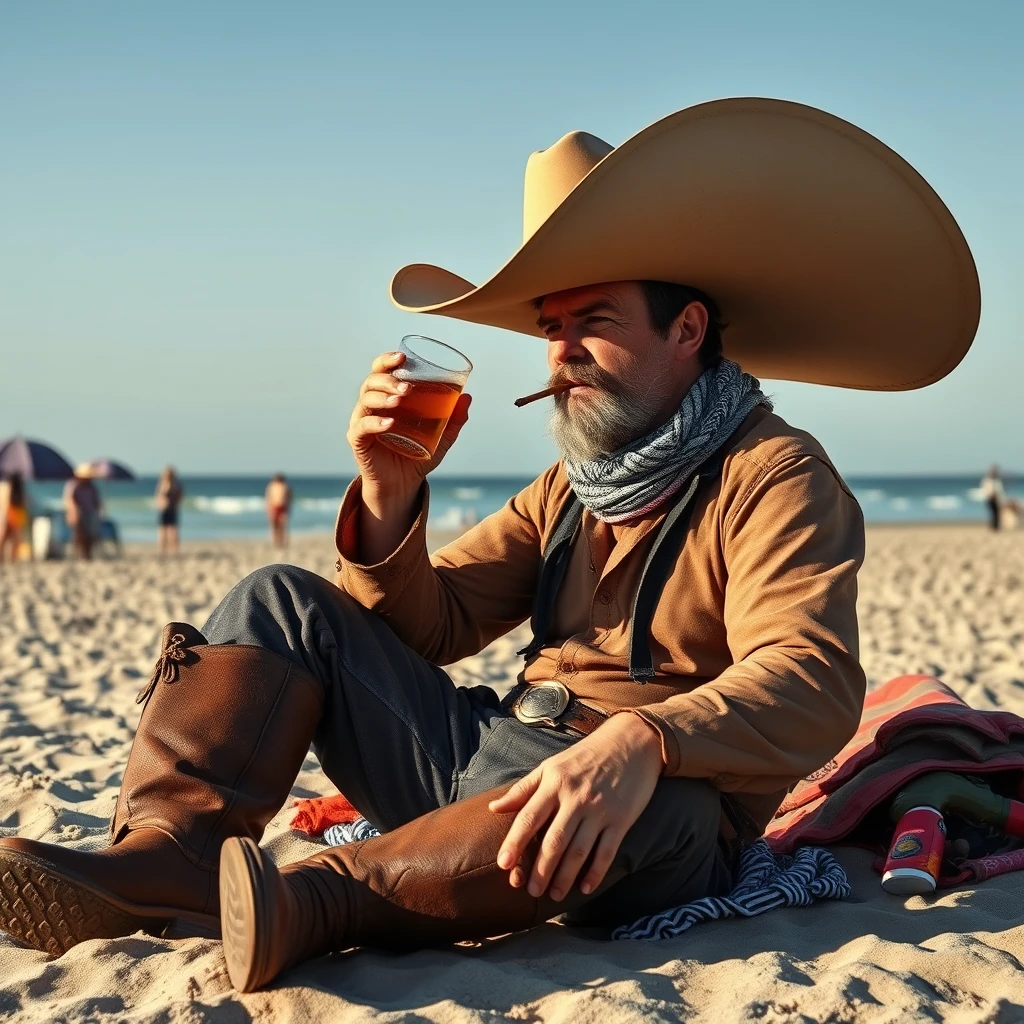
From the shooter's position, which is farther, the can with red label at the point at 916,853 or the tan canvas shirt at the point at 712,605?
the can with red label at the point at 916,853

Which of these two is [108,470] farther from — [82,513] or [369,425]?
[369,425]

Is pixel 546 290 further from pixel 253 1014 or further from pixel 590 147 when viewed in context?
pixel 253 1014

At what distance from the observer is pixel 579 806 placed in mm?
2008

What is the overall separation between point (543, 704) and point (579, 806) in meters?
0.60

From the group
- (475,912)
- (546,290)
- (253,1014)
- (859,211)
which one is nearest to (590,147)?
(546,290)

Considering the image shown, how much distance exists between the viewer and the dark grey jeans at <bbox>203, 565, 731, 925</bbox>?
2.45 metres

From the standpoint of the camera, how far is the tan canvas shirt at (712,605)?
220 centimetres

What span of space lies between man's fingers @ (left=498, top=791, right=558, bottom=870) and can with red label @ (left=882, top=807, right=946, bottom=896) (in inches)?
39.1

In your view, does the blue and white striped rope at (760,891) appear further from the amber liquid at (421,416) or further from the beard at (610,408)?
the amber liquid at (421,416)

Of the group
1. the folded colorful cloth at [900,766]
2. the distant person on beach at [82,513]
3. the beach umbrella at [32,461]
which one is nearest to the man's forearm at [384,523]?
the folded colorful cloth at [900,766]

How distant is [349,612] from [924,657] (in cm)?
447

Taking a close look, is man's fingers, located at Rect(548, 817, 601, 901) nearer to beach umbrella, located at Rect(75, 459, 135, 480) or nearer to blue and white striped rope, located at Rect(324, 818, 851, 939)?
blue and white striped rope, located at Rect(324, 818, 851, 939)

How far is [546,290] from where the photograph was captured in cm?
273

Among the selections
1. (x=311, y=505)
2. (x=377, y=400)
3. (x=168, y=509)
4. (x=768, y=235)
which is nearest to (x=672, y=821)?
(x=377, y=400)
